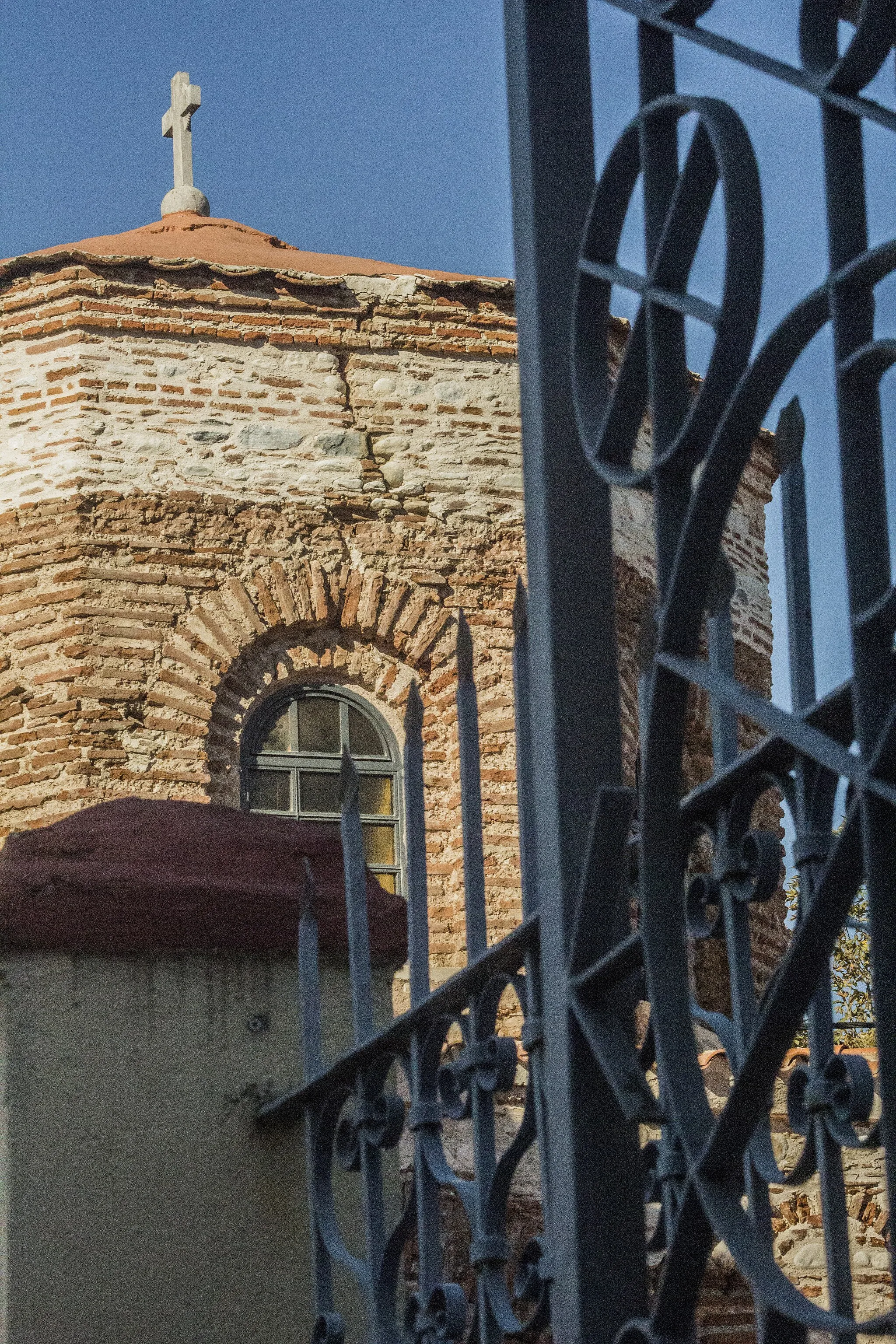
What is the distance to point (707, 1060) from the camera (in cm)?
788

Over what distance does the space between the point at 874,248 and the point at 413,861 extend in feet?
3.48

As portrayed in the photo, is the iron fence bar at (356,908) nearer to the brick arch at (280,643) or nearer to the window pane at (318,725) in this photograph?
the brick arch at (280,643)

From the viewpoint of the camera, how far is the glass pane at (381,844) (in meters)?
10.2

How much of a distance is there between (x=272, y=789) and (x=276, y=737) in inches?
11.9

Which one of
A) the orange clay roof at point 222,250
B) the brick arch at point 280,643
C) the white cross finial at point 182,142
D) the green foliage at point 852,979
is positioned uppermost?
the white cross finial at point 182,142

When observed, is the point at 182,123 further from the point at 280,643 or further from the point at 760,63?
the point at 760,63

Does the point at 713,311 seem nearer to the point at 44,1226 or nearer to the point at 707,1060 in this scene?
the point at 44,1226

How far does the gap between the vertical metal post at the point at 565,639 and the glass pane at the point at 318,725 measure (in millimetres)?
8378

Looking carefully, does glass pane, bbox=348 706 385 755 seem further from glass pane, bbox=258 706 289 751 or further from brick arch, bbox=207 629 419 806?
glass pane, bbox=258 706 289 751

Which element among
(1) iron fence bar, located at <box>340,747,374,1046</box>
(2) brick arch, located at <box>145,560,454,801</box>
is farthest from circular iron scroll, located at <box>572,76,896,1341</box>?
(2) brick arch, located at <box>145,560,454,801</box>

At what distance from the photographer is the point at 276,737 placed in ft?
33.7

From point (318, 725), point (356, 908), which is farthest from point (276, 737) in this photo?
point (356, 908)

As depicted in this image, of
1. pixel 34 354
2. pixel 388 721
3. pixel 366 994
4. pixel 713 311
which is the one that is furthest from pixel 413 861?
pixel 34 354

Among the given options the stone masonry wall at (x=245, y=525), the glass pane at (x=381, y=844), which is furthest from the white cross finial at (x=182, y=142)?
the glass pane at (x=381, y=844)
